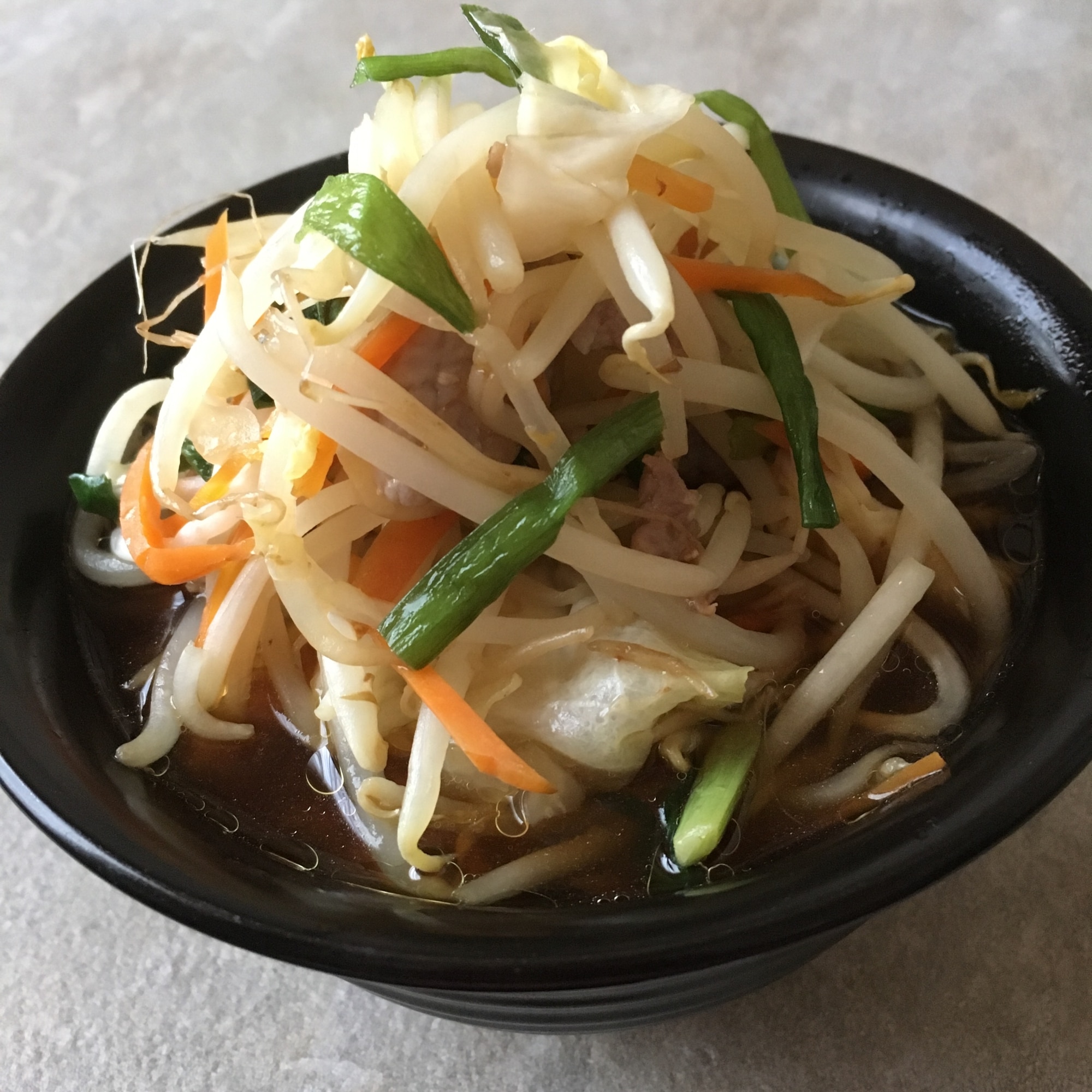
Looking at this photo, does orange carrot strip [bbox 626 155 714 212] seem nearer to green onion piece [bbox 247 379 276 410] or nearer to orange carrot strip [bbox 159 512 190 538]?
green onion piece [bbox 247 379 276 410]

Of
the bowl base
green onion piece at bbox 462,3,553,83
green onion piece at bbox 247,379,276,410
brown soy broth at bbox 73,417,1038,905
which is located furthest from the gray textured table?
green onion piece at bbox 462,3,553,83

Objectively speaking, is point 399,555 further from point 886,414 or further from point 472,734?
point 886,414

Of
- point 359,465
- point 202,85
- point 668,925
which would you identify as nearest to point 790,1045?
point 668,925

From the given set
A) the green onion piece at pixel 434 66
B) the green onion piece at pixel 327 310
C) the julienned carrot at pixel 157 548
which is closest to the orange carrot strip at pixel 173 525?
the julienned carrot at pixel 157 548

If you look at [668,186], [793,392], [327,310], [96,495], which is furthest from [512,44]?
[96,495]

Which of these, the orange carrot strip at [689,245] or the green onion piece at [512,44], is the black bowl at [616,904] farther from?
the green onion piece at [512,44]

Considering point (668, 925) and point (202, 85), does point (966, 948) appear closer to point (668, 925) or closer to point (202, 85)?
point (668, 925)
